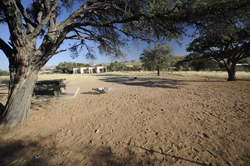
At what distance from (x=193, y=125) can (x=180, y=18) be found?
3263 mm

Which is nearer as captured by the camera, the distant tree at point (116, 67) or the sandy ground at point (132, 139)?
the sandy ground at point (132, 139)

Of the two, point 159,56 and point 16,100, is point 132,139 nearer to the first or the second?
point 16,100

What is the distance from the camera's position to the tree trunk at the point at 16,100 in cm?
286

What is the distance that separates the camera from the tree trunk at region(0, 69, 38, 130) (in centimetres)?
286

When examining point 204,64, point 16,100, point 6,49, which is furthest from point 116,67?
point 16,100

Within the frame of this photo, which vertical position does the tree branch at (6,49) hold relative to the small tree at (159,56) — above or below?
below

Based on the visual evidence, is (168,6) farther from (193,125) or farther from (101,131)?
(101,131)

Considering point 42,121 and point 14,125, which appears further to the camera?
point 42,121

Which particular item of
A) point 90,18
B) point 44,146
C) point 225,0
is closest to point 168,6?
point 225,0

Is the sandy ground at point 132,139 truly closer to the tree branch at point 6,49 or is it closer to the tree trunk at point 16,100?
the tree trunk at point 16,100

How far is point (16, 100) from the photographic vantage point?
9.49 ft

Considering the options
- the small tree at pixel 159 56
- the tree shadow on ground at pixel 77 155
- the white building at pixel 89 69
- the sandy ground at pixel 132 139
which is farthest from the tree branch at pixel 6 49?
the white building at pixel 89 69

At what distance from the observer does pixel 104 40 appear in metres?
4.96

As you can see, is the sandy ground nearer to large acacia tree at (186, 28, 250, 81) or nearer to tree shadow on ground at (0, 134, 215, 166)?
tree shadow on ground at (0, 134, 215, 166)
